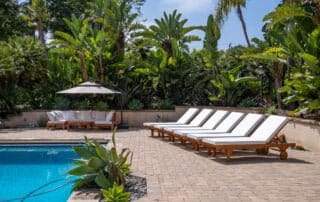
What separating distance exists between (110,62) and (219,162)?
12.5 m

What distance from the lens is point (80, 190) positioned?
22.3ft

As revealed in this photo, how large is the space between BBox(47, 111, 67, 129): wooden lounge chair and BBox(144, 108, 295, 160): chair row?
5652 mm

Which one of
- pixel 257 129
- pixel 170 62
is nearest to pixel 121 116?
pixel 170 62

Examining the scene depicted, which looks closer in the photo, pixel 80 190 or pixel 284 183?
pixel 80 190

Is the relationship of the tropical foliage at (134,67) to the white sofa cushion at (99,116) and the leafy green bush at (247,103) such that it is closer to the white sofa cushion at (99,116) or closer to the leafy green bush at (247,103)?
the leafy green bush at (247,103)

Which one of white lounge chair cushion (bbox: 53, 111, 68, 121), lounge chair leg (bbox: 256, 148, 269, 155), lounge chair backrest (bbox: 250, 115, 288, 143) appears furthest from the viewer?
white lounge chair cushion (bbox: 53, 111, 68, 121)

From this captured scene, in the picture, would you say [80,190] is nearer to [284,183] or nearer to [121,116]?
[284,183]

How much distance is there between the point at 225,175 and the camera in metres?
8.16

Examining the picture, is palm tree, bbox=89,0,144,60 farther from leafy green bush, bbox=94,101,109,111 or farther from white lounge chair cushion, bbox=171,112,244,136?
white lounge chair cushion, bbox=171,112,244,136

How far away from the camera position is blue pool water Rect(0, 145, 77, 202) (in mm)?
8016

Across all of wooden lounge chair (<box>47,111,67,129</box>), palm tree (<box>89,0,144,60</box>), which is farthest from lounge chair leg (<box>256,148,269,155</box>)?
palm tree (<box>89,0,144,60</box>)

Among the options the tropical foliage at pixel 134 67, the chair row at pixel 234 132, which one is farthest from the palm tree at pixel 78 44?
the chair row at pixel 234 132

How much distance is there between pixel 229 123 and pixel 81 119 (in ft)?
27.9

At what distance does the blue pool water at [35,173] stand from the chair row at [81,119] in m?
3.90
